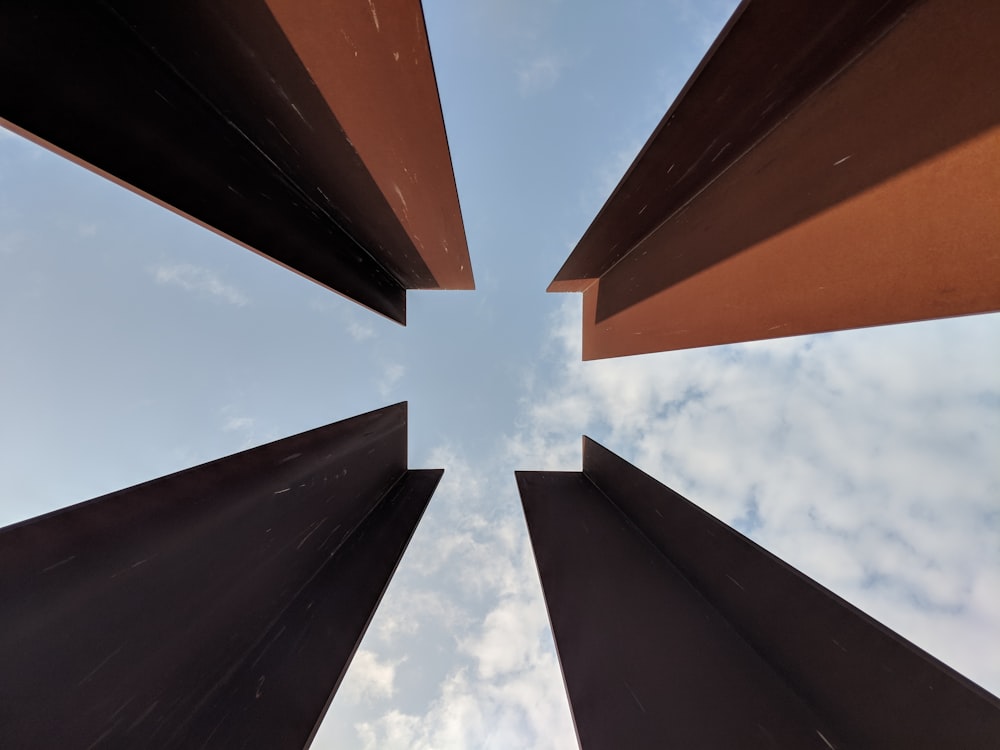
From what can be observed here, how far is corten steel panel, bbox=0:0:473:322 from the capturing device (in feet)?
7.36

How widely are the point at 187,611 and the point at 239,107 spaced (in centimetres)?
421

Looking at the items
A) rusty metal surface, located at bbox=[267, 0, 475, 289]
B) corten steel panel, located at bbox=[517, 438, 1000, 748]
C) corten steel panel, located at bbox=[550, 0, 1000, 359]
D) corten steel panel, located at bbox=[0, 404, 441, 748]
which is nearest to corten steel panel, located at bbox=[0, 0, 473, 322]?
rusty metal surface, located at bbox=[267, 0, 475, 289]

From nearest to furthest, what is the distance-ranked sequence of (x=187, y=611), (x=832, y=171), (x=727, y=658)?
1. (x=832, y=171)
2. (x=187, y=611)
3. (x=727, y=658)

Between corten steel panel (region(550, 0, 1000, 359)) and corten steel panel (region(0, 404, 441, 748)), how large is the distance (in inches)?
188

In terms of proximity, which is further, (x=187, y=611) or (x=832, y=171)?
(x=187, y=611)

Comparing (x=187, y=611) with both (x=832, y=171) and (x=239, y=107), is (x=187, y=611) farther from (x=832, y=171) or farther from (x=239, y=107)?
(x=832, y=171)

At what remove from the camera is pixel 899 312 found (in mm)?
2174

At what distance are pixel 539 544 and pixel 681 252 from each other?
432cm

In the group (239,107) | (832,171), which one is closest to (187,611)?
(239,107)

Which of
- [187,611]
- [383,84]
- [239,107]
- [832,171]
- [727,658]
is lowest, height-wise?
[727,658]

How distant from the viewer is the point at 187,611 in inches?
118

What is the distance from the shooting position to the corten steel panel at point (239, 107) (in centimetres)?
→ 224

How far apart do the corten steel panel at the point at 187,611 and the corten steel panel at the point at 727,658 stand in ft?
7.91

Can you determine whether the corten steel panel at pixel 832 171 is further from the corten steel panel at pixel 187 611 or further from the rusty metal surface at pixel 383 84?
the corten steel panel at pixel 187 611
